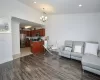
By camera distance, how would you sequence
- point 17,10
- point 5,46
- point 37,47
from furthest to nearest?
point 37,47, point 17,10, point 5,46

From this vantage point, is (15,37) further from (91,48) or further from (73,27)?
(91,48)

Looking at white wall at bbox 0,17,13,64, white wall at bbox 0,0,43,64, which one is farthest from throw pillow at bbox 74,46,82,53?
white wall at bbox 0,17,13,64

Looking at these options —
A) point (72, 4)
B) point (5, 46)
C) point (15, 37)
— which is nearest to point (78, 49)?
point (72, 4)

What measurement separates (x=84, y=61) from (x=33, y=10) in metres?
4.57

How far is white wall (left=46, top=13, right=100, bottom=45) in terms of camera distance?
14.8 ft

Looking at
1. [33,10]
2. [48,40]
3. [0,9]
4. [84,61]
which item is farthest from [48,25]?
[84,61]

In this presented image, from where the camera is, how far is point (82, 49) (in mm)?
4238

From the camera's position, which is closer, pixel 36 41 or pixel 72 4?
pixel 72 4

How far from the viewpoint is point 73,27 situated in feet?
17.1

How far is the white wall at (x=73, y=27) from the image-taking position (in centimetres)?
452

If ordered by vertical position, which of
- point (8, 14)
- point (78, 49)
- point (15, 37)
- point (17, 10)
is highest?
point (17, 10)

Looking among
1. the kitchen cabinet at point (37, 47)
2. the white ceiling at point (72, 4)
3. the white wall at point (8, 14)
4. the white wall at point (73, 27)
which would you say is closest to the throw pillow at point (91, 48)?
the white wall at point (73, 27)

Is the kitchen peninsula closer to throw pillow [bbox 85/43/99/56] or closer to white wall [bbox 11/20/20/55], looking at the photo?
white wall [bbox 11/20/20/55]

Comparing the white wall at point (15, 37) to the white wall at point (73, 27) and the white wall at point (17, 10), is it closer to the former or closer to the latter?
the white wall at point (17, 10)
